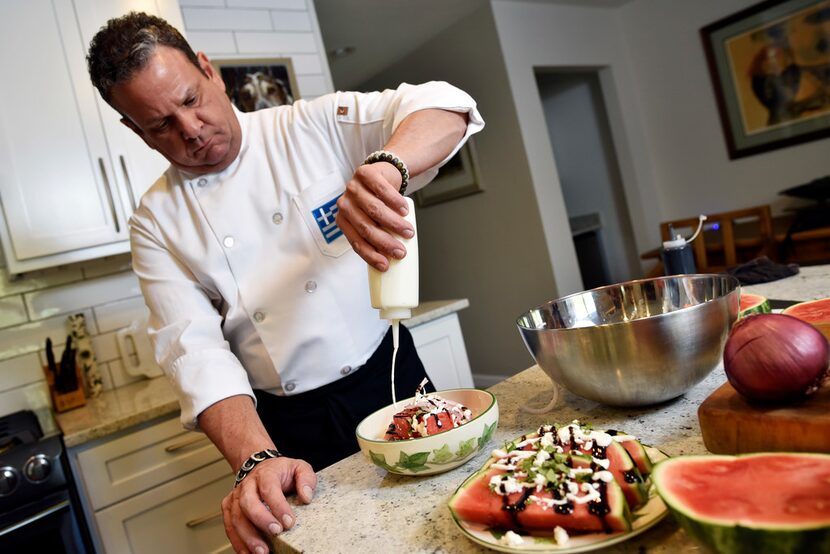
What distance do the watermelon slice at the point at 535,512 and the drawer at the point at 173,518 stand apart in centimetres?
156

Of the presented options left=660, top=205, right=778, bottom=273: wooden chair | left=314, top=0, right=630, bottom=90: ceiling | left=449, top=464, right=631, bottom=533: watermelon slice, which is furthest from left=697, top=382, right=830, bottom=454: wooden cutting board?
→ left=314, top=0, right=630, bottom=90: ceiling

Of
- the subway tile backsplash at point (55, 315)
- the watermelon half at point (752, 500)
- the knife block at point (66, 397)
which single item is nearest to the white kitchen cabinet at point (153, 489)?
the knife block at point (66, 397)

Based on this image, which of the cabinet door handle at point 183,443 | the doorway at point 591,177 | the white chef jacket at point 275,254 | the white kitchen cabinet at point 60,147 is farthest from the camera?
the doorway at point 591,177

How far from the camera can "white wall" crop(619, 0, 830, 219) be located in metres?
3.85

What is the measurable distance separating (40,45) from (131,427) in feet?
4.44

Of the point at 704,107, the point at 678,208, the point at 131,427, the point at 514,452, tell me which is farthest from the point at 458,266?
the point at 514,452

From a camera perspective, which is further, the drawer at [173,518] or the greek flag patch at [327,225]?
the drawer at [173,518]

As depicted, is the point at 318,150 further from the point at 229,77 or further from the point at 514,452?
the point at 229,77

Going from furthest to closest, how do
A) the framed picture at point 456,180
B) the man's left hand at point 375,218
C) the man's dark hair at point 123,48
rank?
the framed picture at point 456,180
the man's dark hair at point 123,48
the man's left hand at point 375,218

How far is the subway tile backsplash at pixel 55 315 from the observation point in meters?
2.25

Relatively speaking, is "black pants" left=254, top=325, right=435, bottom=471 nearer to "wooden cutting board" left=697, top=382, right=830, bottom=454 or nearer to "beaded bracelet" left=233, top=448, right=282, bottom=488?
"beaded bracelet" left=233, top=448, right=282, bottom=488

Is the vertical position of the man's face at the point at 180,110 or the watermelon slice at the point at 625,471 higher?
the man's face at the point at 180,110

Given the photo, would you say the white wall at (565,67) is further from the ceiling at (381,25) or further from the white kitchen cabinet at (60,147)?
the white kitchen cabinet at (60,147)

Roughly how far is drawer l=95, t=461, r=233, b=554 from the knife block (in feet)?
1.88
